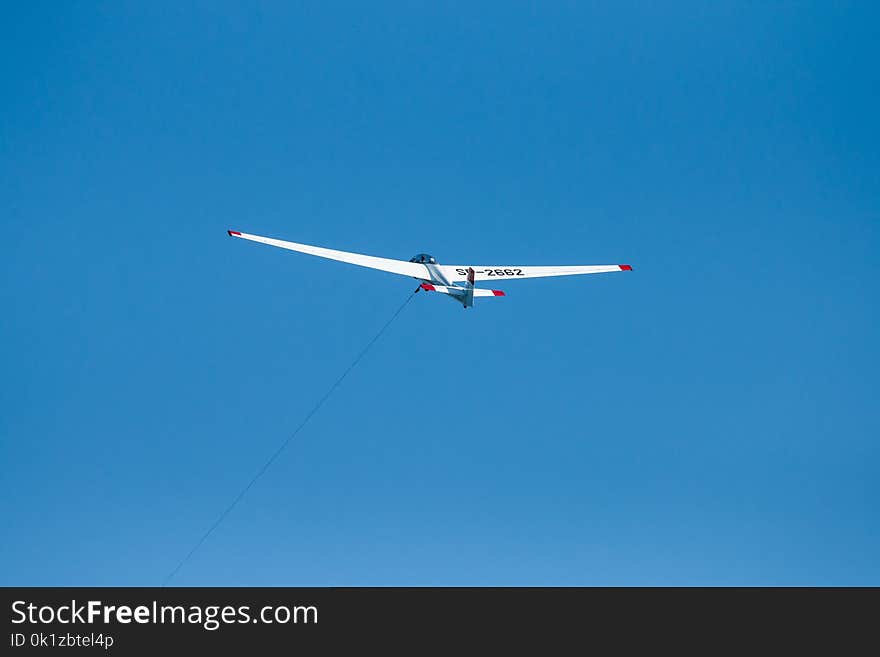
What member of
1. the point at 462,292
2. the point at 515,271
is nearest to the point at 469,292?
the point at 462,292

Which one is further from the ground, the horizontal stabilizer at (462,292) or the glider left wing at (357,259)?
the glider left wing at (357,259)

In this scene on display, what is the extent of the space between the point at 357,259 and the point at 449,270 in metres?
5.31

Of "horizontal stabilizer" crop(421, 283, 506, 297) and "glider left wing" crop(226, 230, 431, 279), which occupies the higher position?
"glider left wing" crop(226, 230, 431, 279)

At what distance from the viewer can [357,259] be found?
57.3 metres

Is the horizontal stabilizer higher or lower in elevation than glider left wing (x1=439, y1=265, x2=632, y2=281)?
lower

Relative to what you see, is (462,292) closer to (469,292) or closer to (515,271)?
(469,292)

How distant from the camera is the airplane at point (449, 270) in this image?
182 ft

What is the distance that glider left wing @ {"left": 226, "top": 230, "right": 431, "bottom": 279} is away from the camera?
2186 inches

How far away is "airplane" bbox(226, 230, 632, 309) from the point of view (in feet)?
182
